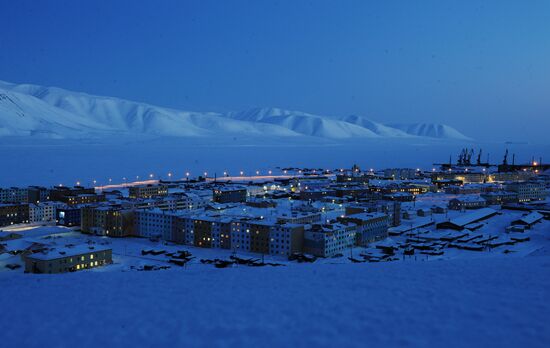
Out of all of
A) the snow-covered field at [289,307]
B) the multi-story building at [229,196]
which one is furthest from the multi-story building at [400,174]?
the snow-covered field at [289,307]

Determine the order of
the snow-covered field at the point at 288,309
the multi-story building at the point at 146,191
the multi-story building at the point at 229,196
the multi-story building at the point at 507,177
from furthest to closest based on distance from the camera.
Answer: the multi-story building at the point at 507,177 < the multi-story building at the point at 146,191 < the multi-story building at the point at 229,196 < the snow-covered field at the point at 288,309

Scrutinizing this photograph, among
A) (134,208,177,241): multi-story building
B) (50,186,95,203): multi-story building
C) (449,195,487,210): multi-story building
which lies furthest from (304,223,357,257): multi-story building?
(50,186,95,203): multi-story building

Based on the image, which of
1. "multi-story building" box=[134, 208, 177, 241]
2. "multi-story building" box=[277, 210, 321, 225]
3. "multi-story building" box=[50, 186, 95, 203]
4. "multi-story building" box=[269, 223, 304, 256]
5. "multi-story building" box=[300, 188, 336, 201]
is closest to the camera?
"multi-story building" box=[269, 223, 304, 256]

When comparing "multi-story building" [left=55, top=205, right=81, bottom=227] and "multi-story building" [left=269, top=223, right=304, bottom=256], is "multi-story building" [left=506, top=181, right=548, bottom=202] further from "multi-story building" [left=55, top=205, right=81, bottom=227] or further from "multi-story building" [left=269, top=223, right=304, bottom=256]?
"multi-story building" [left=55, top=205, right=81, bottom=227]

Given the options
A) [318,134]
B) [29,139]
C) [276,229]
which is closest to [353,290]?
[276,229]

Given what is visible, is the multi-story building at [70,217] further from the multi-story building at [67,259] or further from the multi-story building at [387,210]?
the multi-story building at [387,210]

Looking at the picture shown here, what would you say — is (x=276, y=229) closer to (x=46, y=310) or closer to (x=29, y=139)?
(x=46, y=310)
